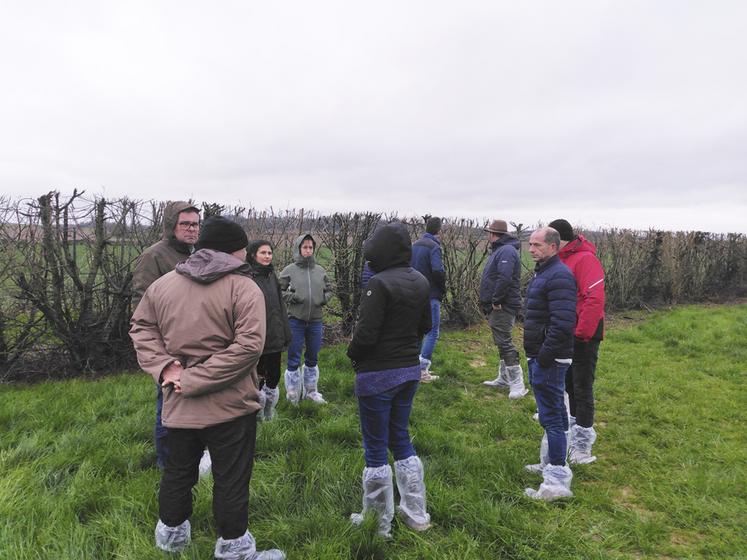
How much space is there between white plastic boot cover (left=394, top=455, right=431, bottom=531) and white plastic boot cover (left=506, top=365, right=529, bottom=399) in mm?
2920

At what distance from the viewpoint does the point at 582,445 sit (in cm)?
376

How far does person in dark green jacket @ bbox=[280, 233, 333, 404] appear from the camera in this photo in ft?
14.6

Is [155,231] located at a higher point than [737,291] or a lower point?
higher

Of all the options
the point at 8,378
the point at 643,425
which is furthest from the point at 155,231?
the point at 643,425

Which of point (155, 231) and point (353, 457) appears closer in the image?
point (353, 457)

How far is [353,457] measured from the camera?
341 centimetres

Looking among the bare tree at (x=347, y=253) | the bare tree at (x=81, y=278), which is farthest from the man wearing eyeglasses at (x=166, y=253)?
the bare tree at (x=347, y=253)

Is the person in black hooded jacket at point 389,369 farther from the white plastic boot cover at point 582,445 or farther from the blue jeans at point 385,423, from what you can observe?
the white plastic boot cover at point 582,445

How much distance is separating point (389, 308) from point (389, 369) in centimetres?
37

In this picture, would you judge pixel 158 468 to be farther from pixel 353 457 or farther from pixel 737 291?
pixel 737 291

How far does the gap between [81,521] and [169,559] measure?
834 mm

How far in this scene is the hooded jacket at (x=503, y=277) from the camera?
199 inches

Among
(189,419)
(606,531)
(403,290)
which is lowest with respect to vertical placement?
(606,531)

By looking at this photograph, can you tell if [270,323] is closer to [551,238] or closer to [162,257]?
[162,257]
